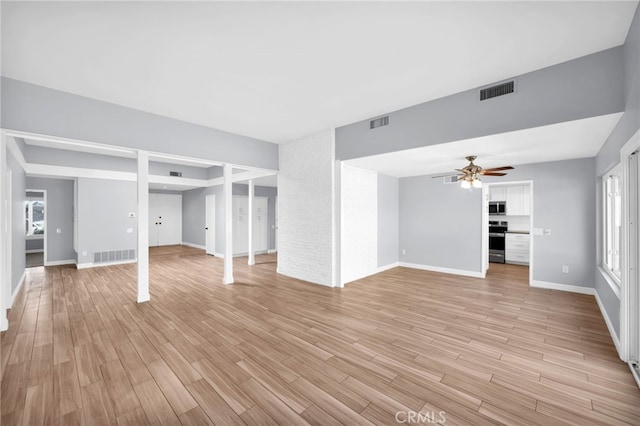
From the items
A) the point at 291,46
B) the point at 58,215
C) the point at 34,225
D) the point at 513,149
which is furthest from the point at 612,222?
the point at 34,225

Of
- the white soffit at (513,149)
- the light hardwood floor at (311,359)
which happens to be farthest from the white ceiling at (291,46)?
the light hardwood floor at (311,359)

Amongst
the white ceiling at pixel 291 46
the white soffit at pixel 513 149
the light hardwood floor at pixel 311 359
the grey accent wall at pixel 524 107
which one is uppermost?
the white ceiling at pixel 291 46

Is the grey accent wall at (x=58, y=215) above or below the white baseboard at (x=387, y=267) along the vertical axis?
above

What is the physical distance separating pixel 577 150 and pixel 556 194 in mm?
1103

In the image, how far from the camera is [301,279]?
5508 mm

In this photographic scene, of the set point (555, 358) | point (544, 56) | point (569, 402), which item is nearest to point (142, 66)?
point (544, 56)

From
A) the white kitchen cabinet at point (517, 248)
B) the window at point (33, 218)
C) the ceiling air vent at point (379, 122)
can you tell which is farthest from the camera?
the window at point (33, 218)

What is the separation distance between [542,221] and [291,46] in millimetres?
5429

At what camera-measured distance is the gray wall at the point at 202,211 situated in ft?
27.6

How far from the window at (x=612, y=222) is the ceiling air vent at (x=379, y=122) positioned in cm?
295

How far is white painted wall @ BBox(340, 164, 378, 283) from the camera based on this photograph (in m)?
5.09

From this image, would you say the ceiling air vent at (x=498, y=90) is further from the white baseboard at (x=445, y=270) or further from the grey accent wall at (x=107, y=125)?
the grey accent wall at (x=107, y=125)

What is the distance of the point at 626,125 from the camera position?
239cm

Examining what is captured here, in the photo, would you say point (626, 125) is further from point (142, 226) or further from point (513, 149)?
point (142, 226)
